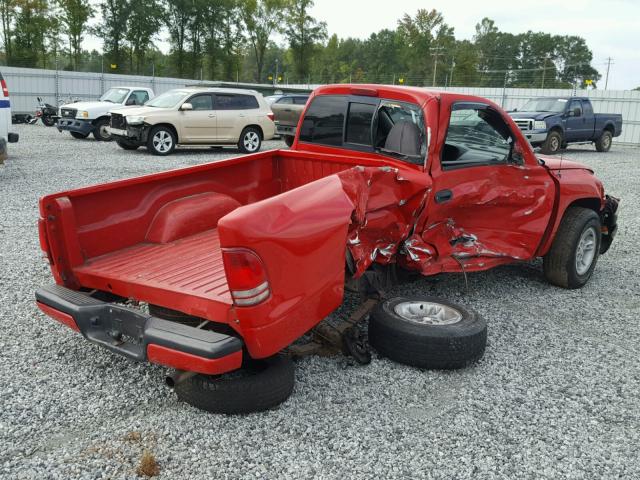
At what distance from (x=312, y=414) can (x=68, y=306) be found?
1541mm

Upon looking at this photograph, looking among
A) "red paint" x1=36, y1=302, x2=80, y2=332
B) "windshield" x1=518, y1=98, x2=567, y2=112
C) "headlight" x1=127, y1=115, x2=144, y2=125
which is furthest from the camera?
"windshield" x1=518, y1=98, x2=567, y2=112


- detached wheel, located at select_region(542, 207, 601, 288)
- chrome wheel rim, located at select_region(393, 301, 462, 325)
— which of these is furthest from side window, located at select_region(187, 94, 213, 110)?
chrome wheel rim, located at select_region(393, 301, 462, 325)

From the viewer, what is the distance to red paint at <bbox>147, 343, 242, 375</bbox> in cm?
279

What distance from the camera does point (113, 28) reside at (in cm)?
5588

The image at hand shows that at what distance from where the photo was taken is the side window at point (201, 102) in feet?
51.2

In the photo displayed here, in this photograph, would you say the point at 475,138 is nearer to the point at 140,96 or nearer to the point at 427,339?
the point at 427,339

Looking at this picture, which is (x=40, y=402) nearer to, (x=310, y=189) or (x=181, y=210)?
(x=181, y=210)

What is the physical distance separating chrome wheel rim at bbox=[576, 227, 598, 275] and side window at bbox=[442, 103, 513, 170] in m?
1.35

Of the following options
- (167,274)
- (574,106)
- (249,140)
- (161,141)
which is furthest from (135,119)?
(574,106)

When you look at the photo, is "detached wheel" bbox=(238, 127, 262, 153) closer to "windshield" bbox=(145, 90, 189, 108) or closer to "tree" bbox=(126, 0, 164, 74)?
"windshield" bbox=(145, 90, 189, 108)

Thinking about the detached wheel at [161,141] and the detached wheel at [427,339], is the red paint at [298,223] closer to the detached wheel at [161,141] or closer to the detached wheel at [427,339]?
the detached wheel at [427,339]

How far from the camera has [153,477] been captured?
2682mm

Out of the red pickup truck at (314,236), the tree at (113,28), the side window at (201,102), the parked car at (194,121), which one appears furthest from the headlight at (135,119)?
the tree at (113,28)

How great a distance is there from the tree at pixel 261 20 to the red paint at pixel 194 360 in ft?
236
